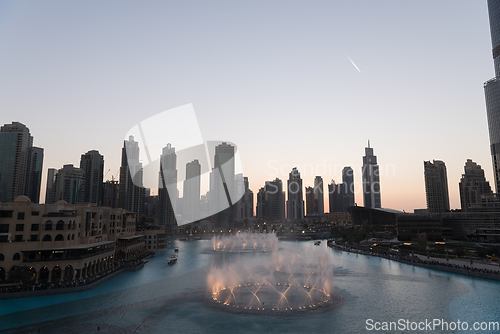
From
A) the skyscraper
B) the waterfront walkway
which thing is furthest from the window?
the skyscraper

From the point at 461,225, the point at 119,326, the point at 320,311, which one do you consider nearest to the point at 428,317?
the point at 320,311

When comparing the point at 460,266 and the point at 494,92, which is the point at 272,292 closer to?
the point at 460,266

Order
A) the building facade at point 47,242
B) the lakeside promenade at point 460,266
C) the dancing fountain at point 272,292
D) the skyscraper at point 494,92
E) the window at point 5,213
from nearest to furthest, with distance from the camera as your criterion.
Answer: the dancing fountain at point 272,292, the building facade at point 47,242, the window at point 5,213, the lakeside promenade at point 460,266, the skyscraper at point 494,92

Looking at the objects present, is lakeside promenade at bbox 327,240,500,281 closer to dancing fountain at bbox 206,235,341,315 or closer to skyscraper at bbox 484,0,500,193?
dancing fountain at bbox 206,235,341,315

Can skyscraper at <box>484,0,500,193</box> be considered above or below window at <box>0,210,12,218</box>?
above

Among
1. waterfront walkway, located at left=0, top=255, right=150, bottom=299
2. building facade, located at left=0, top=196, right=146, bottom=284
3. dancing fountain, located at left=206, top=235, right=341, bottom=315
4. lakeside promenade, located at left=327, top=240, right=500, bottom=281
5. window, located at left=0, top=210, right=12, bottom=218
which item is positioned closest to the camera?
dancing fountain, located at left=206, top=235, right=341, bottom=315

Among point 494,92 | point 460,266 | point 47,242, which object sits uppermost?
point 494,92

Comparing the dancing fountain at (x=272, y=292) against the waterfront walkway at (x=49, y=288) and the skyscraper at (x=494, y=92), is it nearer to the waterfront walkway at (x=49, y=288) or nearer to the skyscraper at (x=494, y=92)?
the waterfront walkway at (x=49, y=288)

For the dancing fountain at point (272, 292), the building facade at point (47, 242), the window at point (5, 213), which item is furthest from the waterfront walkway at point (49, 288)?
the dancing fountain at point (272, 292)

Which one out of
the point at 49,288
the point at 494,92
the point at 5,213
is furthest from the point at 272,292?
the point at 494,92

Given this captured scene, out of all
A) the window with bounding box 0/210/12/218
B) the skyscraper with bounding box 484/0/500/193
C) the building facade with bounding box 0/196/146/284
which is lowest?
the building facade with bounding box 0/196/146/284

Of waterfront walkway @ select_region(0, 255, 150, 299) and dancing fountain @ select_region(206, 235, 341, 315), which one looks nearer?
dancing fountain @ select_region(206, 235, 341, 315)
